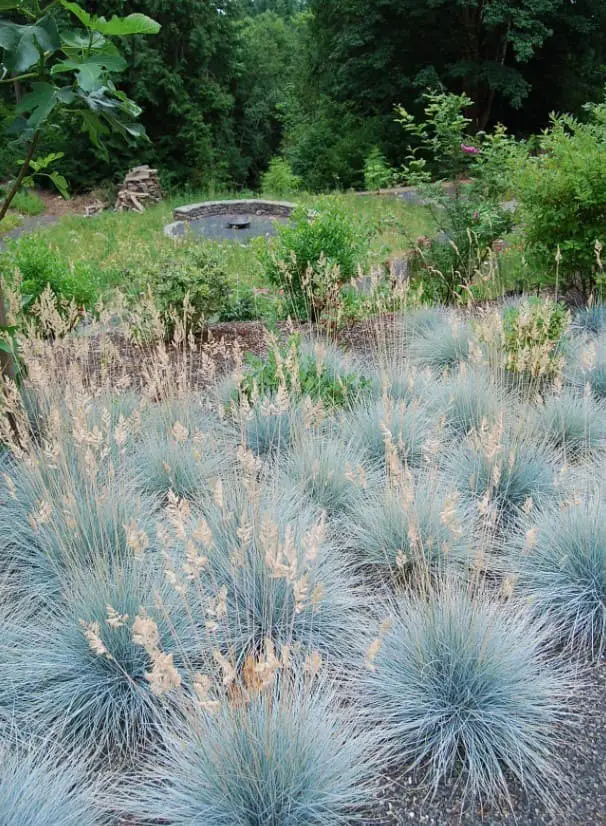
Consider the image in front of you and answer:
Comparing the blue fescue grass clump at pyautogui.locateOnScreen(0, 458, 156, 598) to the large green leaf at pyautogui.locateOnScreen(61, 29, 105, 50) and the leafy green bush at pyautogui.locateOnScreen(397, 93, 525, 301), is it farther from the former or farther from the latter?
the leafy green bush at pyautogui.locateOnScreen(397, 93, 525, 301)

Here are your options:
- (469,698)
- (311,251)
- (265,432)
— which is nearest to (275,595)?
(469,698)

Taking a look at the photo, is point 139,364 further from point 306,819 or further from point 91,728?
point 306,819

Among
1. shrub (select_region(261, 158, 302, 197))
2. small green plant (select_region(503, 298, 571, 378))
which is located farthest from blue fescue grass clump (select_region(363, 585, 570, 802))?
shrub (select_region(261, 158, 302, 197))

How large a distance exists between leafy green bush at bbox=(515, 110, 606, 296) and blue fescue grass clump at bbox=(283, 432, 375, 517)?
3080 mm

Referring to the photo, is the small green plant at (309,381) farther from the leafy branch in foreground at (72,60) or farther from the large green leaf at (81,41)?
the large green leaf at (81,41)

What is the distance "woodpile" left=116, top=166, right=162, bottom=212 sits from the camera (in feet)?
58.3

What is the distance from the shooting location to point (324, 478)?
3.03 meters

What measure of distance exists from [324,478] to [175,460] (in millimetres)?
733

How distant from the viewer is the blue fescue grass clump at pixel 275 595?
2.18m

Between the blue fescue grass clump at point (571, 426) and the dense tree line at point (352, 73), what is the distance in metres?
15.9

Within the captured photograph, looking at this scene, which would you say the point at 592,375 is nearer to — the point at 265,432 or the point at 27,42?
the point at 265,432

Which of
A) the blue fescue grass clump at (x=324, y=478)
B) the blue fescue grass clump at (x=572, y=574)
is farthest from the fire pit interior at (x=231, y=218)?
the blue fescue grass clump at (x=572, y=574)

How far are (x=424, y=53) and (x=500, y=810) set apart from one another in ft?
72.4

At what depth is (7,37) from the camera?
200 centimetres
